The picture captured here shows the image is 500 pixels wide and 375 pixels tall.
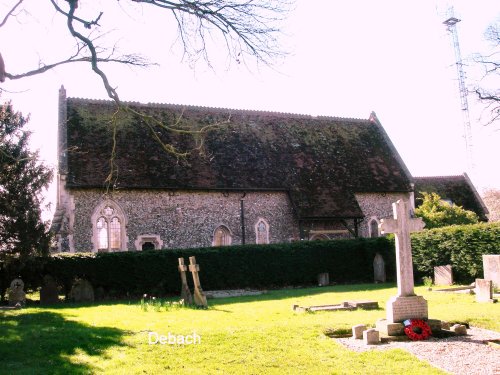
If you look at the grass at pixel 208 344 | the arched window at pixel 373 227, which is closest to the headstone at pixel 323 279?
the arched window at pixel 373 227

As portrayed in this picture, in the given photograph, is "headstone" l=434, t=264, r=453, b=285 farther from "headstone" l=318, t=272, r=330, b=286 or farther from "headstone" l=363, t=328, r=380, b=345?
"headstone" l=363, t=328, r=380, b=345

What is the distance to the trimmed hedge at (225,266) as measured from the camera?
1795 centimetres

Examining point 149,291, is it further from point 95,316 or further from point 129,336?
point 129,336

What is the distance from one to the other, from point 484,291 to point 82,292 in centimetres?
1292

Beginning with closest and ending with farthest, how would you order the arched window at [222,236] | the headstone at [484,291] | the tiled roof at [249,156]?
the headstone at [484,291] < the tiled roof at [249,156] < the arched window at [222,236]

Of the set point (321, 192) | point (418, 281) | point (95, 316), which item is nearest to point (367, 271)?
point (418, 281)

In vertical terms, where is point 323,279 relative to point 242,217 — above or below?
below

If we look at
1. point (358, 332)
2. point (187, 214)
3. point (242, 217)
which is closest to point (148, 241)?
point (187, 214)

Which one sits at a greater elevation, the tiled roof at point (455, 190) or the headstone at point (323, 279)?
the tiled roof at point (455, 190)

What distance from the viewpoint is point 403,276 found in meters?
9.52

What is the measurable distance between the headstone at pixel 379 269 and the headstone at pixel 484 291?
901 centimetres

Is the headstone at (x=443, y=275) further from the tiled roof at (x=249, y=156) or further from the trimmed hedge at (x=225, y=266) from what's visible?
the tiled roof at (x=249, y=156)

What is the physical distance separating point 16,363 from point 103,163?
50.7 ft

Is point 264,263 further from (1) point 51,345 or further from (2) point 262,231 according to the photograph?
(1) point 51,345
